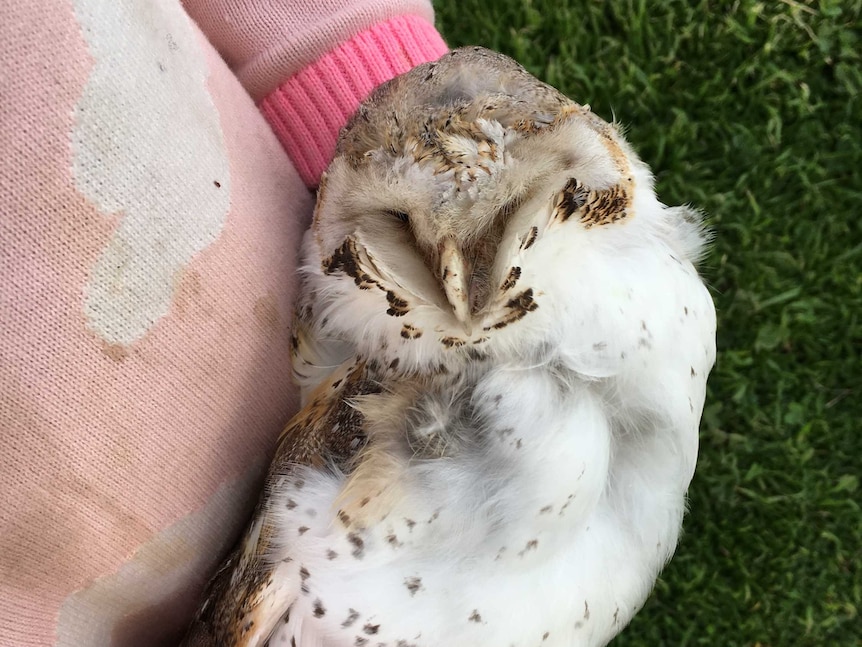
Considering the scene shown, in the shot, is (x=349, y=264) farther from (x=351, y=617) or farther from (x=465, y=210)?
(x=351, y=617)

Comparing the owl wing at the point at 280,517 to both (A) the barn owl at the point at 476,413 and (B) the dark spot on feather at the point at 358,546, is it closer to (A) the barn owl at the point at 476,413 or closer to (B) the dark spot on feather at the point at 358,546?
(A) the barn owl at the point at 476,413

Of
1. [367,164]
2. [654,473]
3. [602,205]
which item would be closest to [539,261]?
[602,205]

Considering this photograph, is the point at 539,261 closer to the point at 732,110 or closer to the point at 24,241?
the point at 24,241

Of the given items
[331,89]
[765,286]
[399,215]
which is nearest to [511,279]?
[399,215]

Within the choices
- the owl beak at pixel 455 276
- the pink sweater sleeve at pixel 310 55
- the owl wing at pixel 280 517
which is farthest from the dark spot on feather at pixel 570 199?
the pink sweater sleeve at pixel 310 55

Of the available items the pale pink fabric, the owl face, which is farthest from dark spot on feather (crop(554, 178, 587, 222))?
the pale pink fabric

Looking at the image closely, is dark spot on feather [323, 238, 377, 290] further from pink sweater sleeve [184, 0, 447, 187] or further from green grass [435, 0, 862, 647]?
green grass [435, 0, 862, 647]
